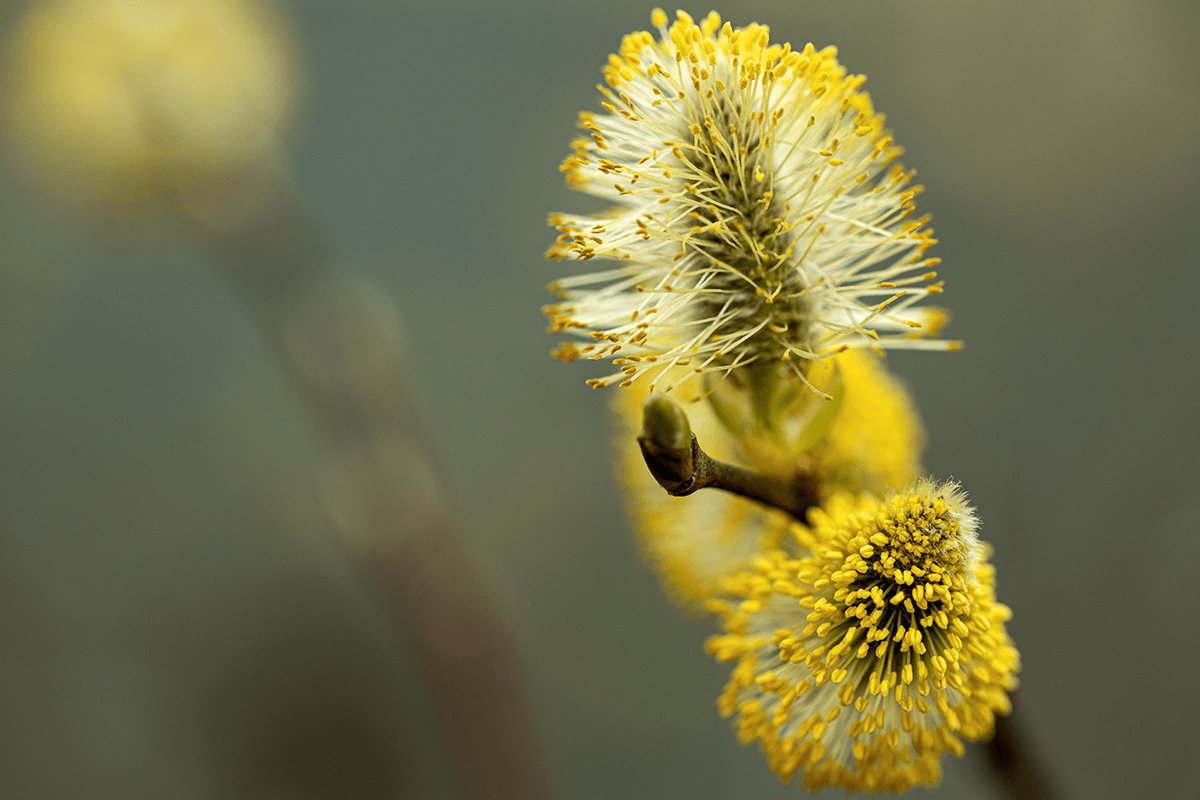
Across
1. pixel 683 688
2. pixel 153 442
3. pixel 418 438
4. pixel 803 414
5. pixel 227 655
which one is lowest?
pixel 683 688

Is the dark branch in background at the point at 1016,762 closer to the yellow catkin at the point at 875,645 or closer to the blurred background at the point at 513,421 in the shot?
the yellow catkin at the point at 875,645

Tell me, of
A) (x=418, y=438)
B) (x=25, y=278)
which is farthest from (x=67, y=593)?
(x=418, y=438)

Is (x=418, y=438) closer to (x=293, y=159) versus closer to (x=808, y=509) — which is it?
(x=293, y=159)

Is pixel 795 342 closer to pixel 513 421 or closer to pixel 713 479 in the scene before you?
pixel 713 479

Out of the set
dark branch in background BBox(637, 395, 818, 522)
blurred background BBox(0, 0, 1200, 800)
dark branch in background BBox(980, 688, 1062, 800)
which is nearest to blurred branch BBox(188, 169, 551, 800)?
blurred background BBox(0, 0, 1200, 800)

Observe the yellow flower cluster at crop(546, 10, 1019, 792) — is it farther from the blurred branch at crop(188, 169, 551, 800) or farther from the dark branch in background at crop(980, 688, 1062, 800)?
the blurred branch at crop(188, 169, 551, 800)

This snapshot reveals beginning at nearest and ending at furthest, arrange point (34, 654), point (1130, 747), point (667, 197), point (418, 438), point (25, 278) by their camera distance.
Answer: point (667, 197), point (1130, 747), point (418, 438), point (34, 654), point (25, 278)

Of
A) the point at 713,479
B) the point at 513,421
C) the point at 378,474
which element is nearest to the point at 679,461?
the point at 713,479
